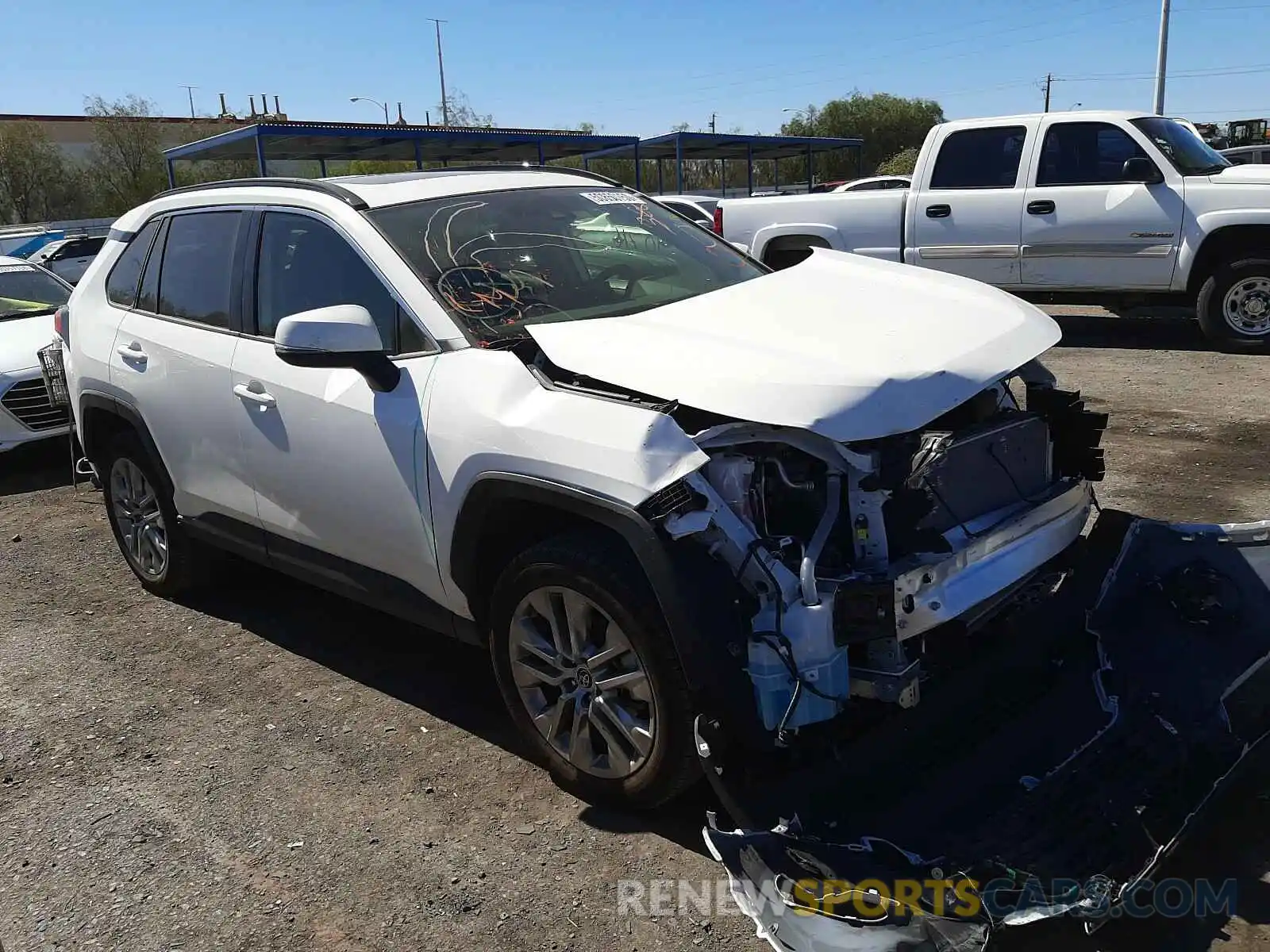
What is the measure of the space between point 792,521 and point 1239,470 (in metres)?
4.39

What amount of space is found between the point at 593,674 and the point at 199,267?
268cm

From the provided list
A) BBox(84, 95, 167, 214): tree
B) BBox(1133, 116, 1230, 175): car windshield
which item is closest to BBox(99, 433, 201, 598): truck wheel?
BBox(1133, 116, 1230, 175): car windshield

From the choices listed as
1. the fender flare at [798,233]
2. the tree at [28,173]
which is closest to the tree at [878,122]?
the tree at [28,173]

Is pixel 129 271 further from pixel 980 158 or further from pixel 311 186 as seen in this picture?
pixel 980 158

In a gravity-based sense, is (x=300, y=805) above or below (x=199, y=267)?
below

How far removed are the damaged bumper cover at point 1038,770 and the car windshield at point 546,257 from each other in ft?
5.29

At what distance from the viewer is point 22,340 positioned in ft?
26.8

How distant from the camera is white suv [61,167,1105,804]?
2.75m

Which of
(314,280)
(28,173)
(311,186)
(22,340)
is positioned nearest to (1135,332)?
(311,186)

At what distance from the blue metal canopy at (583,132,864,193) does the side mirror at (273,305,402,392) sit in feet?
82.6

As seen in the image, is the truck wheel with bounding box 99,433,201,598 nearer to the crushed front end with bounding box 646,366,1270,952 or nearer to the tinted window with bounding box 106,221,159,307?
the tinted window with bounding box 106,221,159,307

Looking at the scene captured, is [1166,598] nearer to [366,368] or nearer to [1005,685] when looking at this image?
[1005,685]

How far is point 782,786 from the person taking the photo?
274 cm

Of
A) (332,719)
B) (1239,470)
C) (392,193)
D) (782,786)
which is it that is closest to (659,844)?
(782,786)
